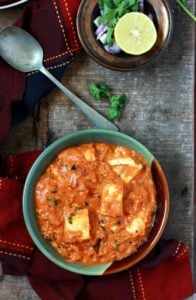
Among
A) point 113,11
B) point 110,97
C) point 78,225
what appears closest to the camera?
point 78,225

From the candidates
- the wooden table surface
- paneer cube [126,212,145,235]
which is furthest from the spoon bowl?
paneer cube [126,212,145,235]

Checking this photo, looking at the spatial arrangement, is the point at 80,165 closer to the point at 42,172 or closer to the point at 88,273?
the point at 42,172

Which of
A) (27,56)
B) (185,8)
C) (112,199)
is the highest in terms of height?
(185,8)

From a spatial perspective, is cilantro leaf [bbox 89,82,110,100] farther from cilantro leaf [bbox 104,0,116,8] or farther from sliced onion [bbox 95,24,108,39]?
cilantro leaf [bbox 104,0,116,8]

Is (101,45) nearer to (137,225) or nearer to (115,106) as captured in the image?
(115,106)

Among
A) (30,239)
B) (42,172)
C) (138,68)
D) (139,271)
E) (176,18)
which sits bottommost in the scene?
(139,271)

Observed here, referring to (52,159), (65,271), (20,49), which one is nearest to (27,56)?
(20,49)

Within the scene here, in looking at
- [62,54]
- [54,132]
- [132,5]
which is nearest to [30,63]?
[62,54]
